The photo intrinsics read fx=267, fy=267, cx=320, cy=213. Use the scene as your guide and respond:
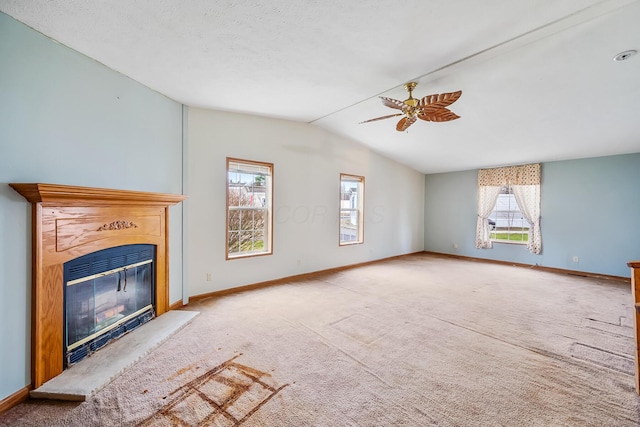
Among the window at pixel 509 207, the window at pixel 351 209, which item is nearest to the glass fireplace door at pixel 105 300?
the window at pixel 351 209

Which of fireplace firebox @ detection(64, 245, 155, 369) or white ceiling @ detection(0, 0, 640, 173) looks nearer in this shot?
white ceiling @ detection(0, 0, 640, 173)

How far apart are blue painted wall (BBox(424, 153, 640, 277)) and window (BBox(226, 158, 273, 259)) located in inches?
219

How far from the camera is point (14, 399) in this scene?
68.9 inches

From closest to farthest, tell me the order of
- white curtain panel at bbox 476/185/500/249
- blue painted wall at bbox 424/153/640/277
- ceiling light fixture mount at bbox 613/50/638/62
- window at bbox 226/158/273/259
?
ceiling light fixture mount at bbox 613/50/638/62 → window at bbox 226/158/273/259 → blue painted wall at bbox 424/153/640/277 → white curtain panel at bbox 476/185/500/249

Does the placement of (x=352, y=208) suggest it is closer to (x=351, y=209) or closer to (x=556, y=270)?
(x=351, y=209)

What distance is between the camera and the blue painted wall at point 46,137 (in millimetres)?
1760

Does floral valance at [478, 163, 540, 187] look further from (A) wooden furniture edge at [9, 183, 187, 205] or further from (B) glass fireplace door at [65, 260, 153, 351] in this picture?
(B) glass fireplace door at [65, 260, 153, 351]

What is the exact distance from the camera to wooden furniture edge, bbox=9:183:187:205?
1.76 m

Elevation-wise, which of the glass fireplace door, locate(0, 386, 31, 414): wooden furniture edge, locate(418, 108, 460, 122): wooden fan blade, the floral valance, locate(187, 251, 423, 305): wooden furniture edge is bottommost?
locate(0, 386, 31, 414): wooden furniture edge

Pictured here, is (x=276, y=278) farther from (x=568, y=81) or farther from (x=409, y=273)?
(x=568, y=81)

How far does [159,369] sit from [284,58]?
2895mm

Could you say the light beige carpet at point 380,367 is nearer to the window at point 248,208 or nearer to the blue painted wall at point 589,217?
the window at point 248,208

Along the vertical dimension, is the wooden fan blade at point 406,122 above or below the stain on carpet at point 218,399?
above

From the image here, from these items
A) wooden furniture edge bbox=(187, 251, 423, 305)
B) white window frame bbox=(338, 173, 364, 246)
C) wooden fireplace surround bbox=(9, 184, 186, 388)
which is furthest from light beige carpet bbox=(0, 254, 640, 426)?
white window frame bbox=(338, 173, 364, 246)
